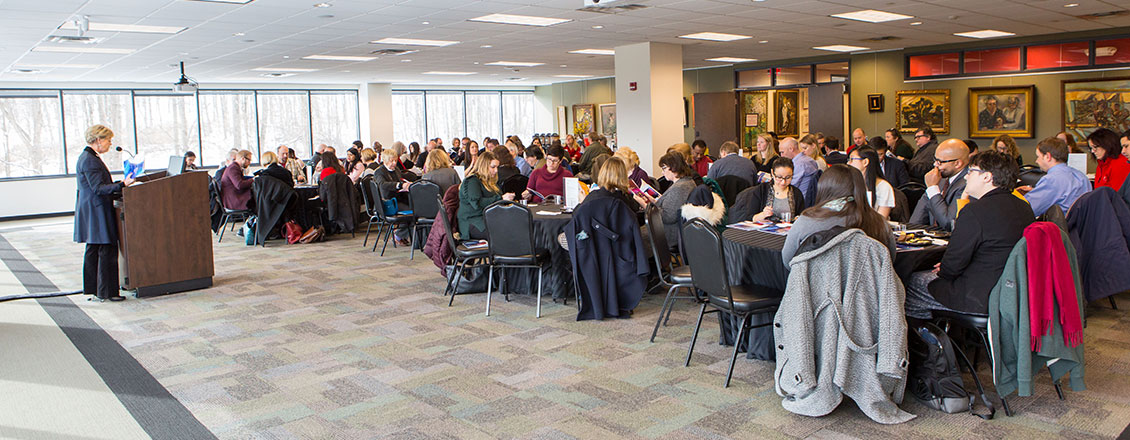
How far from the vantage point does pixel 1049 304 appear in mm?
3525

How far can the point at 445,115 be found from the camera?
72.9 ft

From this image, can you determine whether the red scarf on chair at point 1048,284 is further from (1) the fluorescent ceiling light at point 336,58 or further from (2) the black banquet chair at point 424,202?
(1) the fluorescent ceiling light at point 336,58

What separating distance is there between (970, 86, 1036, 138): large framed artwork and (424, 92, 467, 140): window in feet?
43.6

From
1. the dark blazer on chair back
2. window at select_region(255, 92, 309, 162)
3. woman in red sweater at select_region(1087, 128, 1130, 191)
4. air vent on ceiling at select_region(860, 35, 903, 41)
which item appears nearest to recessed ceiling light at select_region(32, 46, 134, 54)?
the dark blazer on chair back

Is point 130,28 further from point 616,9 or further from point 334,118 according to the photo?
point 334,118

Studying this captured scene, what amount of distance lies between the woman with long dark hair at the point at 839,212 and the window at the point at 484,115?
1936 centimetres

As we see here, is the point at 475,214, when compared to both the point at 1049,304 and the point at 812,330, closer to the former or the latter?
the point at 812,330

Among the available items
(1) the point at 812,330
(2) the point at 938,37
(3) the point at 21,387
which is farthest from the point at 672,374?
(2) the point at 938,37

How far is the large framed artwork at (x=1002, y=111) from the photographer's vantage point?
12.8 meters

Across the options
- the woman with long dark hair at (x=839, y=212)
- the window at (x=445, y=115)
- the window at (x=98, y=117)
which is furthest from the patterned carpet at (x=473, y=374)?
the window at (x=445, y=115)

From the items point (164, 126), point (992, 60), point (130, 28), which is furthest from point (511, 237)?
point (164, 126)

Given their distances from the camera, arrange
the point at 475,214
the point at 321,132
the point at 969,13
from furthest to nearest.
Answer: the point at 321,132
the point at 969,13
the point at 475,214

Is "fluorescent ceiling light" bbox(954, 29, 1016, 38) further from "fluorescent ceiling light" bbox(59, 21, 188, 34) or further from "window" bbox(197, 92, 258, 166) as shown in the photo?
"window" bbox(197, 92, 258, 166)

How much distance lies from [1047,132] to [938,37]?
7.85ft
